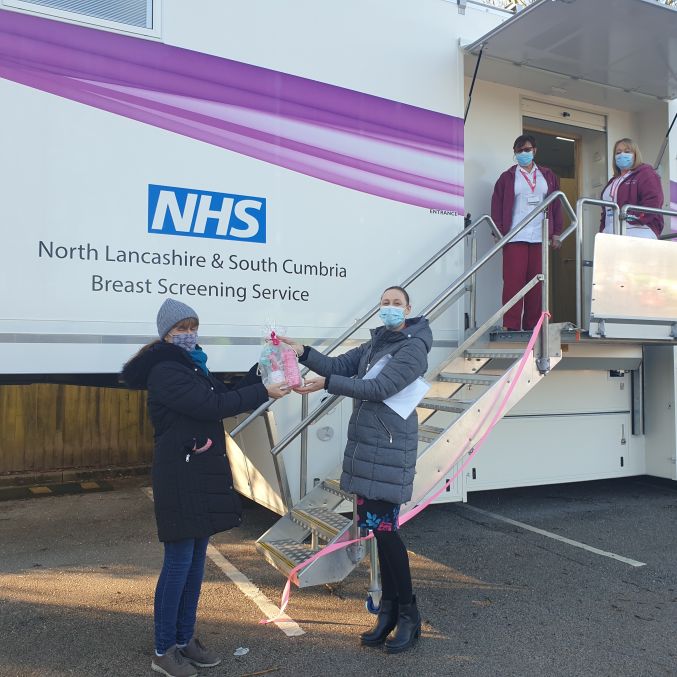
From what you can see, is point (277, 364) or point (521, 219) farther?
point (521, 219)

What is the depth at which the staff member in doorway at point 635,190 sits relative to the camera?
5.11 m

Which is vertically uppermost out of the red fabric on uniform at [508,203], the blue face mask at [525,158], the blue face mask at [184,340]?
the blue face mask at [525,158]

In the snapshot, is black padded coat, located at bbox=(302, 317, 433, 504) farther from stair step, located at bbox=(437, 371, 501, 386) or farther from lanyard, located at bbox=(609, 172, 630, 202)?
lanyard, located at bbox=(609, 172, 630, 202)

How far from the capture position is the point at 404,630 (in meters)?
3.11

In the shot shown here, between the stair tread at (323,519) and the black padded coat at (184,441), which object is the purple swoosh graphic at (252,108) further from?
the stair tread at (323,519)

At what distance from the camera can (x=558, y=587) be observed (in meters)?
4.05

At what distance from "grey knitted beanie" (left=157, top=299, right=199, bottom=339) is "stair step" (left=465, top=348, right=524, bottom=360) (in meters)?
2.28

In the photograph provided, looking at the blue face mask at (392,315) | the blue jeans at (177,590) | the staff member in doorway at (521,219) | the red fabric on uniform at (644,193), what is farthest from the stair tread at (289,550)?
the red fabric on uniform at (644,193)

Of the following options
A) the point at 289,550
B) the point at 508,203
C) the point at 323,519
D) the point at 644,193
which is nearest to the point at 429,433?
the point at 323,519

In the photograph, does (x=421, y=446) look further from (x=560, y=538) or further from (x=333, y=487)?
(x=560, y=538)

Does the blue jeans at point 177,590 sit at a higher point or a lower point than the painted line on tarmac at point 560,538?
higher

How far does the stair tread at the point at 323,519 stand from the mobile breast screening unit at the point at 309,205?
1.1 inches

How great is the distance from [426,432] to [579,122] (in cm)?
385

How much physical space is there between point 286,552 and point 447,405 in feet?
4.22
